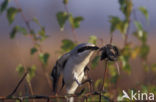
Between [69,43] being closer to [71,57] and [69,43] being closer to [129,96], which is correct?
[71,57]

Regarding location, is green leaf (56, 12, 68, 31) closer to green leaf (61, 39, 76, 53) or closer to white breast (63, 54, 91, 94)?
green leaf (61, 39, 76, 53)

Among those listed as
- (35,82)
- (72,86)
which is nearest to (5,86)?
(35,82)

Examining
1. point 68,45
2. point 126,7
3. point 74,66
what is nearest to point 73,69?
point 74,66

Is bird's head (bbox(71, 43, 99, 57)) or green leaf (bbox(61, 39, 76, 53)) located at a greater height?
bird's head (bbox(71, 43, 99, 57))

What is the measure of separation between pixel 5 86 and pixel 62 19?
3528 millimetres

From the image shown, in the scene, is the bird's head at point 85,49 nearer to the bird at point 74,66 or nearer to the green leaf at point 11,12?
the bird at point 74,66

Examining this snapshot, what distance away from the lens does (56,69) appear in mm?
1497

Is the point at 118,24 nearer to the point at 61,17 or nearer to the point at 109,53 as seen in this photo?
the point at 61,17

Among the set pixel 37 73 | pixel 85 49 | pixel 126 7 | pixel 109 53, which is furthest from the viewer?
pixel 37 73

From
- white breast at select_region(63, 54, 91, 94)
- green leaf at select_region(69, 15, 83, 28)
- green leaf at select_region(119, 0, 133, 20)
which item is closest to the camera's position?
white breast at select_region(63, 54, 91, 94)

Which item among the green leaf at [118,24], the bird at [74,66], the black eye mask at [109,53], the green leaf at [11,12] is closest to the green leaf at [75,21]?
the green leaf at [118,24]

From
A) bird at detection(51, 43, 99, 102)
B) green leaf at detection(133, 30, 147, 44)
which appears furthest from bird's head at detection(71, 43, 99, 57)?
green leaf at detection(133, 30, 147, 44)

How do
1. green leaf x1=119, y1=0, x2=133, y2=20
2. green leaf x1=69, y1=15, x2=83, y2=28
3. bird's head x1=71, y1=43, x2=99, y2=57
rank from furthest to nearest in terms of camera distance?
green leaf x1=69, y1=15, x2=83, y2=28, green leaf x1=119, y1=0, x2=133, y2=20, bird's head x1=71, y1=43, x2=99, y2=57

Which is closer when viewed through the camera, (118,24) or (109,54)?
(109,54)
